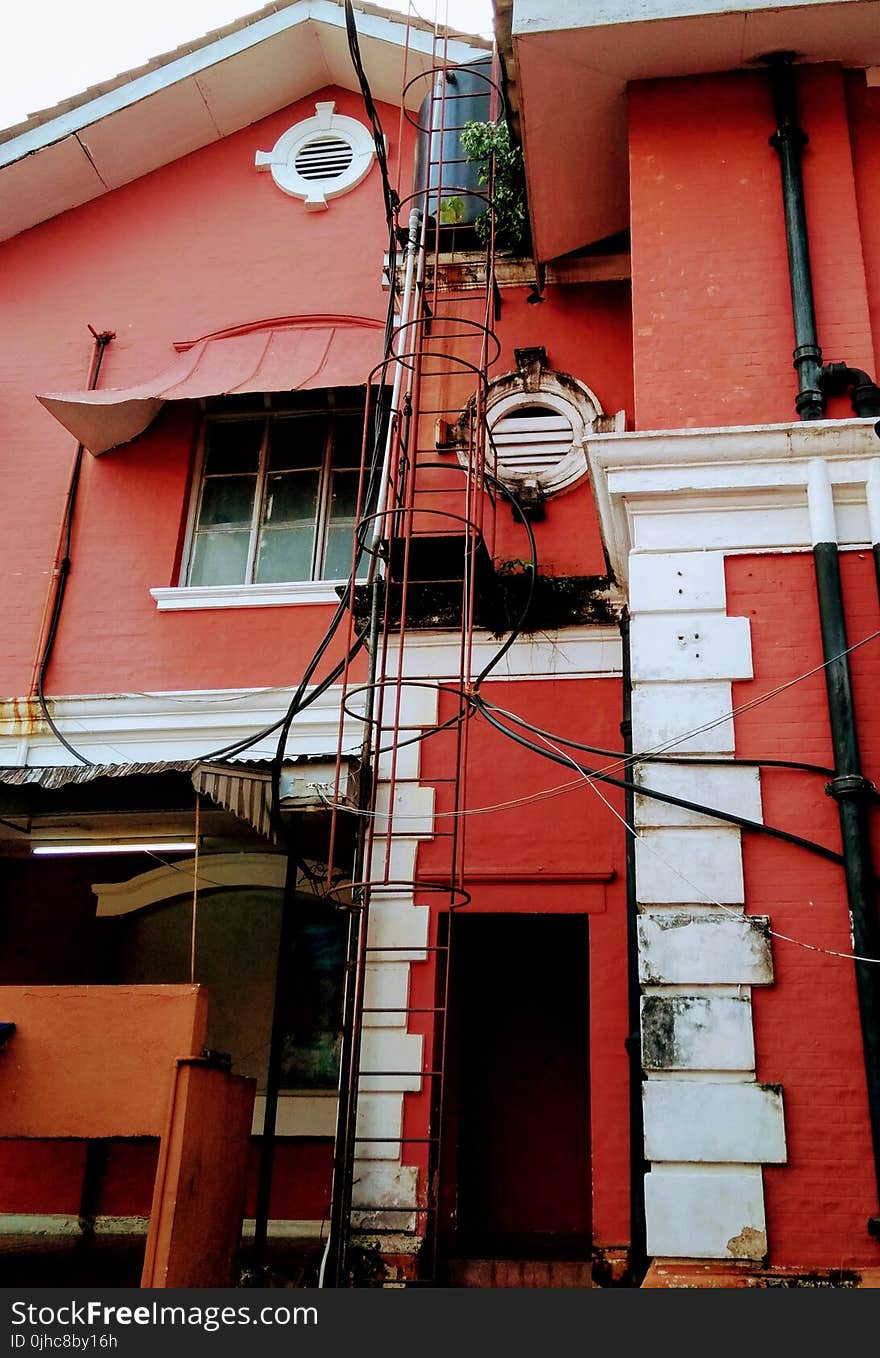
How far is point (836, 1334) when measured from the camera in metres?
4.80

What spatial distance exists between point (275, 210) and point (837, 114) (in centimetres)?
531

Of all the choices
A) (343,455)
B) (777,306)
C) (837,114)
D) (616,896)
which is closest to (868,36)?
(837,114)

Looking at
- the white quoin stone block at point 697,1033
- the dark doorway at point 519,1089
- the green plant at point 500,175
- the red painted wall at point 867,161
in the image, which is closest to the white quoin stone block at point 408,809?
the dark doorway at point 519,1089

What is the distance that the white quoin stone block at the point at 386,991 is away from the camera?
7816 mm

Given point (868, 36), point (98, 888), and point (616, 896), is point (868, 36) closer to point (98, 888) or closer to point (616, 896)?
point (616, 896)

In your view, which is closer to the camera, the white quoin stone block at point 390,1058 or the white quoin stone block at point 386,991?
the white quoin stone block at point 390,1058

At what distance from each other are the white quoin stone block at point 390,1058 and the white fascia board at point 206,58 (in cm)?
841

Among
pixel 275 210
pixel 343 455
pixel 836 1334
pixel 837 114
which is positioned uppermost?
pixel 275 210

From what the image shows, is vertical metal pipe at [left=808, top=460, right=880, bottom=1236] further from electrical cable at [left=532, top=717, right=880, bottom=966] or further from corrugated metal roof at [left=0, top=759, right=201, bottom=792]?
A: corrugated metal roof at [left=0, top=759, right=201, bottom=792]

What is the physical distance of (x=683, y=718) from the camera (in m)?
6.48

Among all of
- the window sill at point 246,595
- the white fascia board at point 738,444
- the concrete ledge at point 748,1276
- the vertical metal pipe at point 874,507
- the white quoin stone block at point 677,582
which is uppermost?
the window sill at point 246,595

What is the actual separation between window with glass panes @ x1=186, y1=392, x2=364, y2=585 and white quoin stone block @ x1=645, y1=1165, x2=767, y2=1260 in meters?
5.53

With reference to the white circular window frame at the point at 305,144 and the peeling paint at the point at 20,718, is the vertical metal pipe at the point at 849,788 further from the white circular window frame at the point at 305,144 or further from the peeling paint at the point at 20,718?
the white circular window frame at the point at 305,144

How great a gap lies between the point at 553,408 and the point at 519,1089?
17.5 feet
